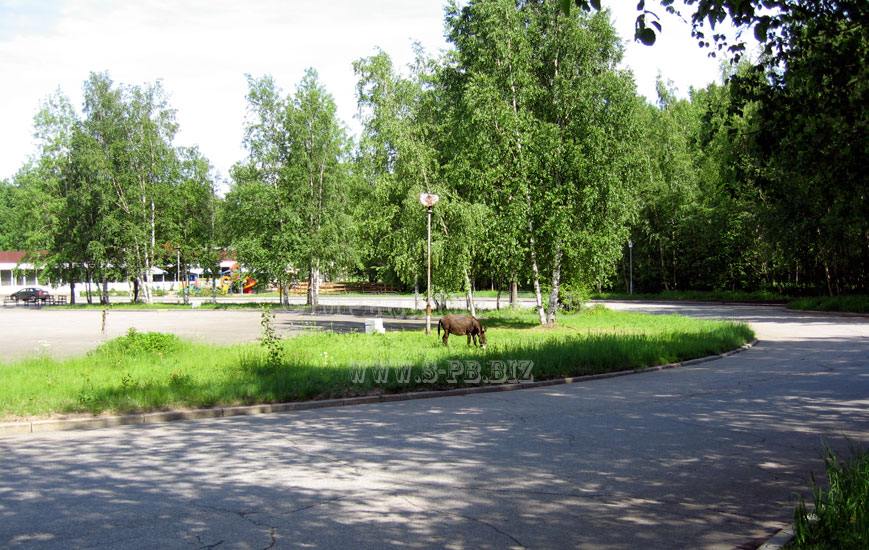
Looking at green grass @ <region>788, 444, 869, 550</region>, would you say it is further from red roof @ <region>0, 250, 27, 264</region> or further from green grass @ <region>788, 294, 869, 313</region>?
red roof @ <region>0, 250, 27, 264</region>

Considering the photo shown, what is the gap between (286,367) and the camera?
12.4 metres

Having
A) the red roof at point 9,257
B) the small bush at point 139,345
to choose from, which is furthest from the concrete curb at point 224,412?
the red roof at point 9,257

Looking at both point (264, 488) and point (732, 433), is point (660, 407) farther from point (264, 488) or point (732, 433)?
point (264, 488)

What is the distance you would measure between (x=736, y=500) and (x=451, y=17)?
28.2 m

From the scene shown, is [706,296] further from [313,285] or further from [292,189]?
[292,189]

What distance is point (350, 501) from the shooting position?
5410 mm

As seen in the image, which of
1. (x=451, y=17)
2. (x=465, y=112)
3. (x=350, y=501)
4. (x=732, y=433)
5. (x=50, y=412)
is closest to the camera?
(x=350, y=501)

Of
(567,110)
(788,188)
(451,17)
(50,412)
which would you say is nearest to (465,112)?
(567,110)

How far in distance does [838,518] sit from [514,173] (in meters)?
21.1

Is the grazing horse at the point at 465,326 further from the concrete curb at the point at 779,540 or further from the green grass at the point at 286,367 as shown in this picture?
the concrete curb at the point at 779,540

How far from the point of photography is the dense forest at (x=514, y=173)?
9.44 meters

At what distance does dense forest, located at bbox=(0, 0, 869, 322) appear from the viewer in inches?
372

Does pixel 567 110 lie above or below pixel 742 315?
above

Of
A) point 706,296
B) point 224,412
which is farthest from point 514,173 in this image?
point 706,296
